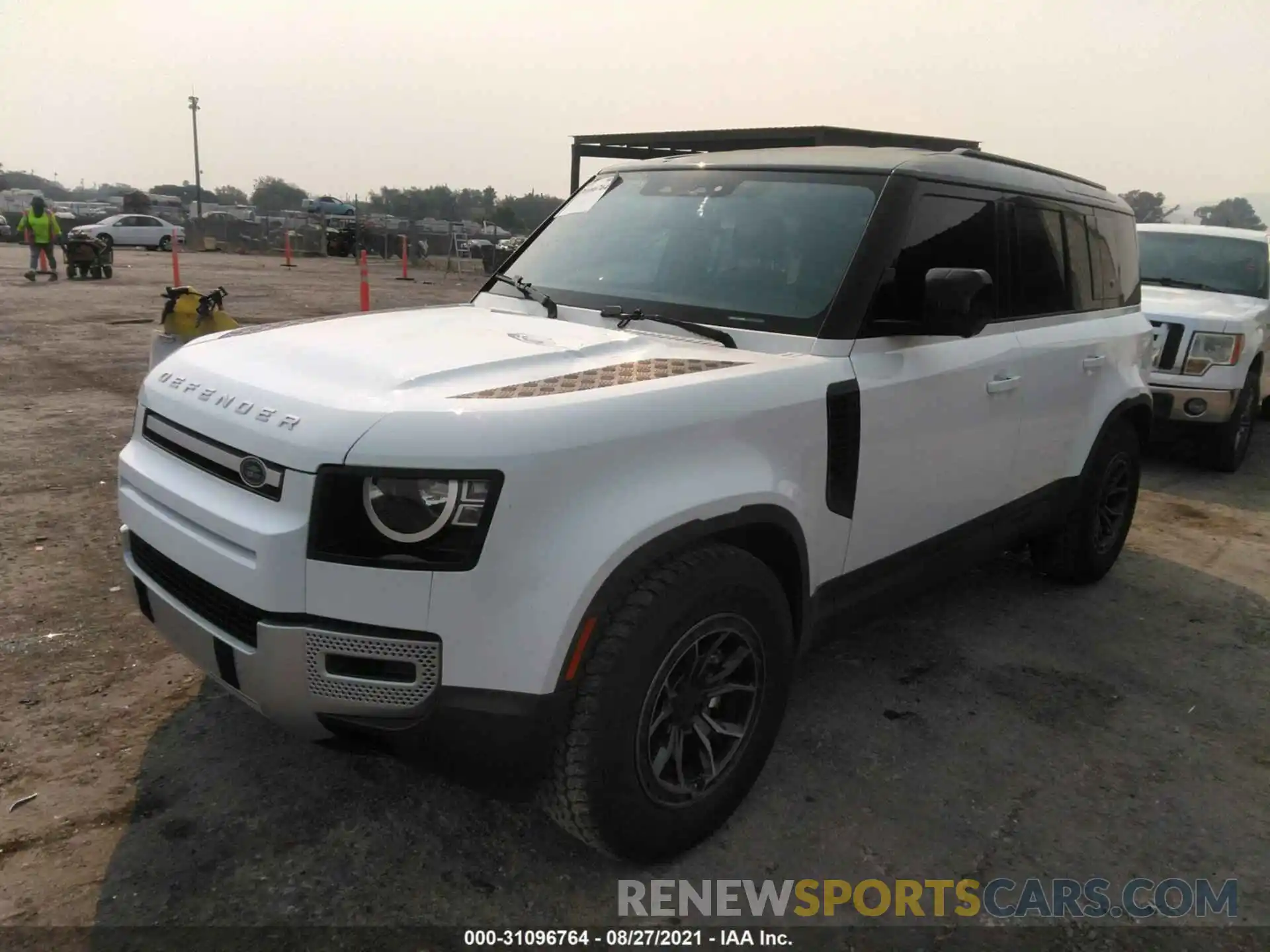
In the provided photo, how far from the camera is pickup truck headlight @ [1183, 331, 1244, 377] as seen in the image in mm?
7301

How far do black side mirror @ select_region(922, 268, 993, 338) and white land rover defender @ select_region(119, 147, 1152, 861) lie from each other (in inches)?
0.5

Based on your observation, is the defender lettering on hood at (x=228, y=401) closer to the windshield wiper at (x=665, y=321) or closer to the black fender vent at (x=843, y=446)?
the windshield wiper at (x=665, y=321)

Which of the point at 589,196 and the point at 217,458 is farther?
the point at 589,196

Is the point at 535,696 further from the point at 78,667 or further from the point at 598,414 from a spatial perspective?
the point at 78,667

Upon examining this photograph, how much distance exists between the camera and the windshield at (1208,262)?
329 inches

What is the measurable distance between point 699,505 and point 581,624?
1.47ft

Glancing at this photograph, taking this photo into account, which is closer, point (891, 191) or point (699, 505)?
point (699, 505)

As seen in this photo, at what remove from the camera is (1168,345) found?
7.41m

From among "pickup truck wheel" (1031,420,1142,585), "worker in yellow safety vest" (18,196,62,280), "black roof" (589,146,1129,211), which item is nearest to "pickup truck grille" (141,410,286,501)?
"black roof" (589,146,1129,211)

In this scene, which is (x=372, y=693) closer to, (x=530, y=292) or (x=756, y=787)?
(x=756, y=787)

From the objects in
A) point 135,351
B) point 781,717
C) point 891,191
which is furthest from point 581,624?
point 135,351

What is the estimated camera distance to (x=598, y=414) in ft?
7.18

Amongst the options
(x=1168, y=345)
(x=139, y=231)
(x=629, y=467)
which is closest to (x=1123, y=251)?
(x=1168, y=345)

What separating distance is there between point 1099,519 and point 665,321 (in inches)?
114
